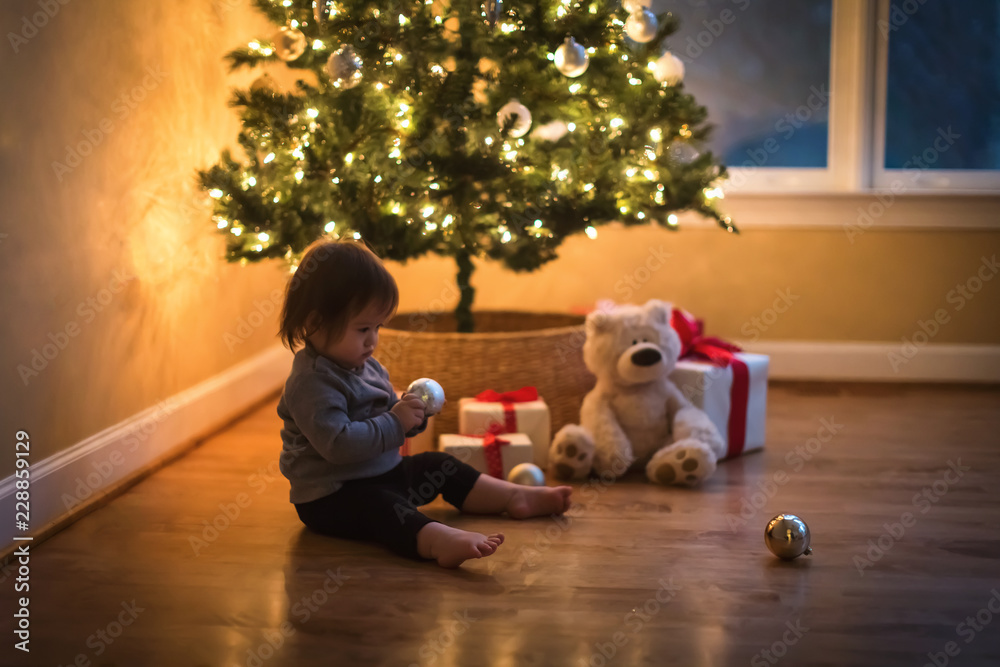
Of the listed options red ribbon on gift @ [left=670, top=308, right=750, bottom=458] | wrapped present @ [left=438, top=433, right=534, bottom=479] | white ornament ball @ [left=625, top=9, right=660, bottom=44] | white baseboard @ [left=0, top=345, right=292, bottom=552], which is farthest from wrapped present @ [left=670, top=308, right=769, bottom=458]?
white baseboard @ [left=0, top=345, right=292, bottom=552]

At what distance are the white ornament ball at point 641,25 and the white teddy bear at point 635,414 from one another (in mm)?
602

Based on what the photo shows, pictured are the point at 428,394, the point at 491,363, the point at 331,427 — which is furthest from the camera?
the point at 491,363

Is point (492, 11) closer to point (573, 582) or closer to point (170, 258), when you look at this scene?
point (170, 258)

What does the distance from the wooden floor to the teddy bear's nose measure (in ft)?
0.88

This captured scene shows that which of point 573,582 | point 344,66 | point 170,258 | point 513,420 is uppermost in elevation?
point 344,66

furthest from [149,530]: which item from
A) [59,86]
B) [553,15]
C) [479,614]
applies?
[553,15]

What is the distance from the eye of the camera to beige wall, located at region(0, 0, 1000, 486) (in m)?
1.77

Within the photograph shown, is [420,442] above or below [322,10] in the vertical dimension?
below

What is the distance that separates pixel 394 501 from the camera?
5.51 ft

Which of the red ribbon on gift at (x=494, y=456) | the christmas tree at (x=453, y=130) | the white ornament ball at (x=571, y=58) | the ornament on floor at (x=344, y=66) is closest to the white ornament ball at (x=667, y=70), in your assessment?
the christmas tree at (x=453, y=130)

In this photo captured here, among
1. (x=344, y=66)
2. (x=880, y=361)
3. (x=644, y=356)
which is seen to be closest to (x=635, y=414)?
(x=644, y=356)

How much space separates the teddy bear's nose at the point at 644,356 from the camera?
2.12m

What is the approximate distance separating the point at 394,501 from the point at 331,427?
0.18 metres

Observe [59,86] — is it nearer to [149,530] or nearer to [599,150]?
[149,530]
